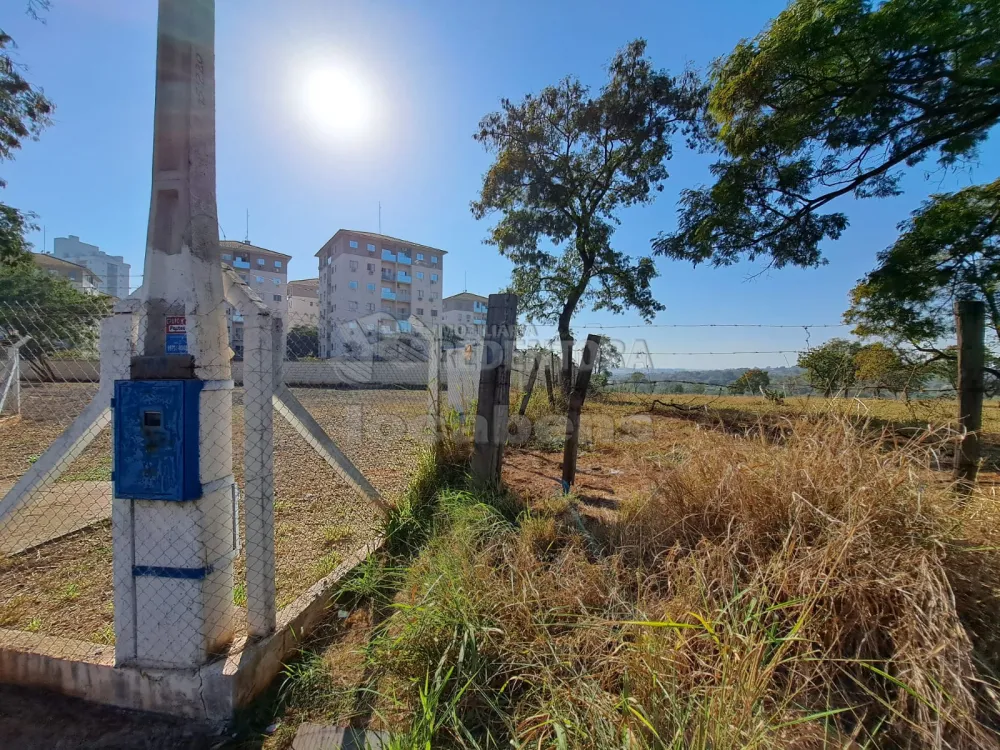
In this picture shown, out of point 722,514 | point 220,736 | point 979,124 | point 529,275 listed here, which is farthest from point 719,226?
point 220,736

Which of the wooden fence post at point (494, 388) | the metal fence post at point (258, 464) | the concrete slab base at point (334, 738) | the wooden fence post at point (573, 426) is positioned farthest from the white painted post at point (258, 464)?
the wooden fence post at point (573, 426)

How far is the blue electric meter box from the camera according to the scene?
4.91 ft

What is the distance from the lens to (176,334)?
1.56 meters

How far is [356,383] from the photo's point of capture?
11.2 m

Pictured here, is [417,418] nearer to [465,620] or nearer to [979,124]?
[465,620]

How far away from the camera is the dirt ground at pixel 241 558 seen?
209 centimetres

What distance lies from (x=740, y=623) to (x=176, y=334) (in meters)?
2.41

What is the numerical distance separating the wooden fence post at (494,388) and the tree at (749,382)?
17.6ft

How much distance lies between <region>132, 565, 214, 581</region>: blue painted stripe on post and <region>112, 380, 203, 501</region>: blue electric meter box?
0.93 ft

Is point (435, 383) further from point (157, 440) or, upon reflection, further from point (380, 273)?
point (380, 273)

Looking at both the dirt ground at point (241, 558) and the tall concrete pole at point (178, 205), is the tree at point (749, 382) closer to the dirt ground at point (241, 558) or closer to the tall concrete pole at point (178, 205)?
the dirt ground at point (241, 558)

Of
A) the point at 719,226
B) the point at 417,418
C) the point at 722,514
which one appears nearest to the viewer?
the point at 722,514

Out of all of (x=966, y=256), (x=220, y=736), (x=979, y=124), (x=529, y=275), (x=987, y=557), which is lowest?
(x=220, y=736)

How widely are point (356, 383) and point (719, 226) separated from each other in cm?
973
